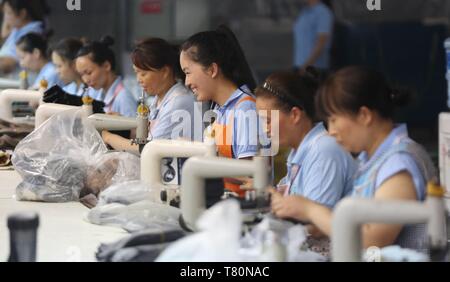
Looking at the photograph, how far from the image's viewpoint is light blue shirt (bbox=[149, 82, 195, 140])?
442 cm

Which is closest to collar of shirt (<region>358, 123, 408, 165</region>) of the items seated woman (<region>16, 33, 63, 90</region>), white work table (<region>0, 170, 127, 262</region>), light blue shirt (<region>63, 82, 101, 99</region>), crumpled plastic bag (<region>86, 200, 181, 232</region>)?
crumpled plastic bag (<region>86, 200, 181, 232</region>)

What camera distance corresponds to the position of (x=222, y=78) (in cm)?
396

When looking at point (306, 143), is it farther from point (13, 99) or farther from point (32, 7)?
point (32, 7)

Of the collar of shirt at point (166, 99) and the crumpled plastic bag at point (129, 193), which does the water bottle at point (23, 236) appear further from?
the collar of shirt at point (166, 99)

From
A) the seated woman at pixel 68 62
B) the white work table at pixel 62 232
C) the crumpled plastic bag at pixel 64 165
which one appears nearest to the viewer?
the white work table at pixel 62 232

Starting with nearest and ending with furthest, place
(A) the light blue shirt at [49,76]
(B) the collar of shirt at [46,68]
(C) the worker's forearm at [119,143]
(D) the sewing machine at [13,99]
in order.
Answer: (C) the worker's forearm at [119,143]
(D) the sewing machine at [13,99]
(A) the light blue shirt at [49,76]
(B) the collar of shirt at [46,68]

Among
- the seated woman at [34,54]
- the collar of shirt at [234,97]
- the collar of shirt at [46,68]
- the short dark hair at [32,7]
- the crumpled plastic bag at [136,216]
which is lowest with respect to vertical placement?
the crumpled plastic bag at [136,216]

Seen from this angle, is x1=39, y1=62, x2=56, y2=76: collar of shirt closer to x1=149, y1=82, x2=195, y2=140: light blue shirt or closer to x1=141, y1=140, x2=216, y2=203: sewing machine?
x1=149, y1=82, x2=195, y2=140: light blue shirt

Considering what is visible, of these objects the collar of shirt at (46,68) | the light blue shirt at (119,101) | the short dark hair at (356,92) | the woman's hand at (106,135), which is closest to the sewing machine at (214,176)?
the short dark hair at (356,92)

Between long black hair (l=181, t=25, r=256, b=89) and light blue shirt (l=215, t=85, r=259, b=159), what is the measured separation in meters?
0.08

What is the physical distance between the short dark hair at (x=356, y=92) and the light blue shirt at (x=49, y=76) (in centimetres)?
425

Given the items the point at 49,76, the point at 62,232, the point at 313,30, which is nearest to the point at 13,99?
the point at 49,76

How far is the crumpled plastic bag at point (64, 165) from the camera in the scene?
12.0 feet
